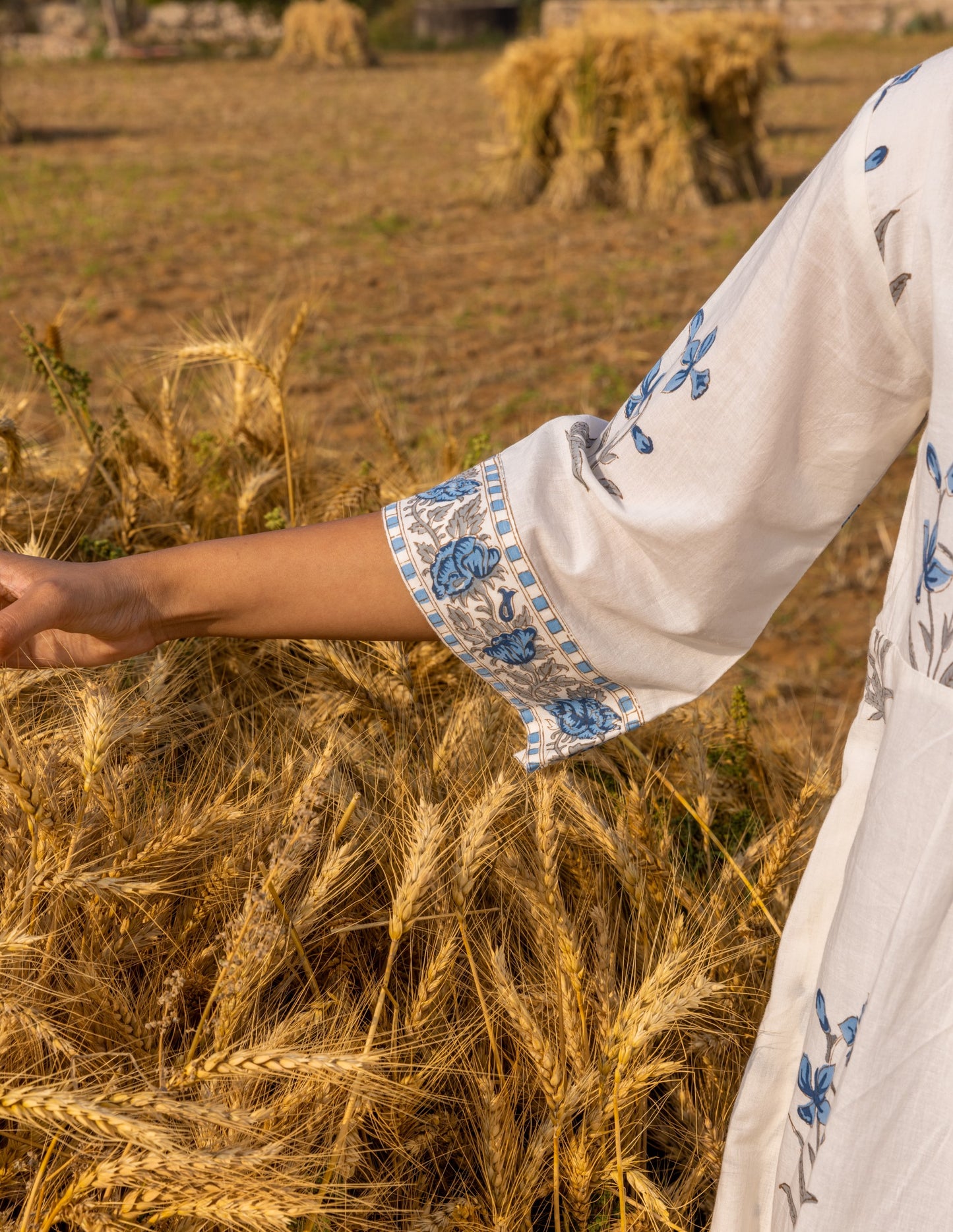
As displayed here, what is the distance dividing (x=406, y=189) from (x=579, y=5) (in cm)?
1928

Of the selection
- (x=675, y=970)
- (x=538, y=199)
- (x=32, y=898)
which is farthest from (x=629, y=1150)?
(x=538, y=199)

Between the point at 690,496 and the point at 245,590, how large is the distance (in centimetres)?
41

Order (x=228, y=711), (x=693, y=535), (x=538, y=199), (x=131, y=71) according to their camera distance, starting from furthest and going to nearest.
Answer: (x=131, y=71) < (x=538, y=199) < (x=228, y=711) < (x=693, y=535)

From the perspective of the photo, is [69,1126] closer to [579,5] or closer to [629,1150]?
[629,1150]

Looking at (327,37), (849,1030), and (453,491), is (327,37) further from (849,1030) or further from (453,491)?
(849,1030)

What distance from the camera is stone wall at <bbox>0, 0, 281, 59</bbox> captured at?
75.8ft

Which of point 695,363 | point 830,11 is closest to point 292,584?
point 695,363

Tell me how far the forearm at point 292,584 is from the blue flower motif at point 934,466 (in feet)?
1.49

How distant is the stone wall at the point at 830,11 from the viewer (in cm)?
2505

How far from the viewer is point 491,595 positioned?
3.31 ft

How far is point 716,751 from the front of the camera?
175 cm

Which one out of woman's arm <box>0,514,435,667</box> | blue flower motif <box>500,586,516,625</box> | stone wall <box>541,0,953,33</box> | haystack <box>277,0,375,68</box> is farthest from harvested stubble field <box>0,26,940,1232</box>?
stone wall <box>541,0,953,33</box>

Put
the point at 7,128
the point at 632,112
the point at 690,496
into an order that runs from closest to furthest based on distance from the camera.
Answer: the point at 690,496 < the point at 632,112 < the point at 7,128

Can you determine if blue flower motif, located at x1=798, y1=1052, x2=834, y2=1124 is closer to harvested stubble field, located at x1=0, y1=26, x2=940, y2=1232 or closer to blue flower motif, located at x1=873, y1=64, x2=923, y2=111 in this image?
harvested stubble field, located at x1=0, y1=26, x2=940, y2=1232
